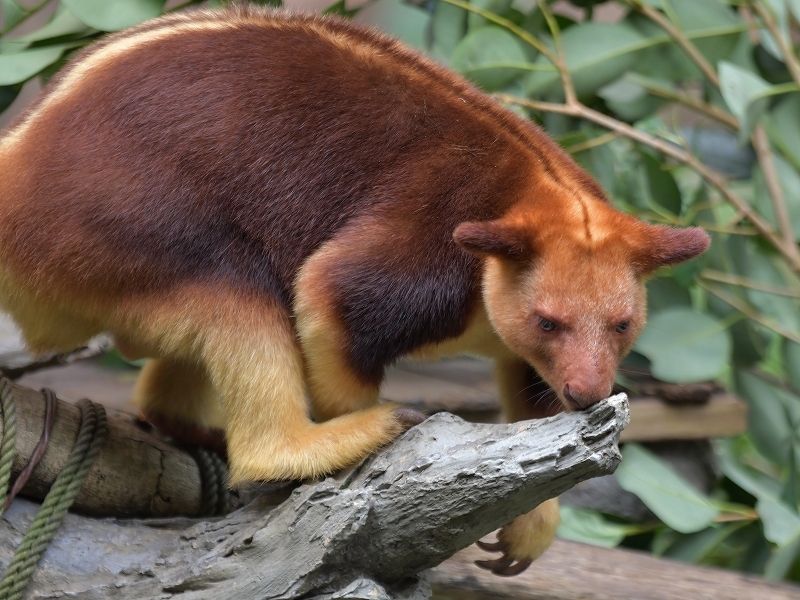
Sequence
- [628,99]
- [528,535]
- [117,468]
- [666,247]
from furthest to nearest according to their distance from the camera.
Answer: [628,99]
[117,468]
[528,535]
[666,247]

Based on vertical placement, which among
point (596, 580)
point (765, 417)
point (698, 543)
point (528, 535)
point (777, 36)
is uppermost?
point (777, 36)

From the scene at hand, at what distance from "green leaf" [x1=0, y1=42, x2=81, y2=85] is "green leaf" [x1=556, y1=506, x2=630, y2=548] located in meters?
2.96

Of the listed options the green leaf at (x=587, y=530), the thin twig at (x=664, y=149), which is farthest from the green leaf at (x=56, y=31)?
the green leaf at (x=587, y=530)

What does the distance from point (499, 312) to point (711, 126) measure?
449 centimetres

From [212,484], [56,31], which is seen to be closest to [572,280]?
[212,484]

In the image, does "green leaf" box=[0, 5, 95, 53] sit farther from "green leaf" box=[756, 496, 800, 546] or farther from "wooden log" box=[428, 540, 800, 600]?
"green leaf" box=[756, 496, 800, 546]

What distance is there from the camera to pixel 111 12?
350cm

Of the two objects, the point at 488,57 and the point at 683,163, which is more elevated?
the point at 488,57

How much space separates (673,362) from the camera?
4.04m

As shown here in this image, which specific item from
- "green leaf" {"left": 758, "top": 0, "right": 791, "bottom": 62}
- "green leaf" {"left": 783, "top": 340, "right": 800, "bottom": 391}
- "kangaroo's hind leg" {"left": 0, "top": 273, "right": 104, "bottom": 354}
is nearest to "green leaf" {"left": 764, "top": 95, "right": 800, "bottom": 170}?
"green leaf" {"left": 758, "top": 0, "right": 791, "bottom": 62}

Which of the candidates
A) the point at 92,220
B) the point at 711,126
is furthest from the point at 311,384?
the point at 711,126

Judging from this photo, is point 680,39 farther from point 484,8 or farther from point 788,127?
point 484,8

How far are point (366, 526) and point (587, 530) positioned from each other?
6.58ft

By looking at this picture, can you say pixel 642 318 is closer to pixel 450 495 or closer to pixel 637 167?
pixel 450 495
